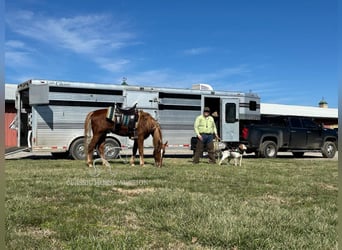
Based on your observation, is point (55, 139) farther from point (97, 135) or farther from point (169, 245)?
point (169, 245)

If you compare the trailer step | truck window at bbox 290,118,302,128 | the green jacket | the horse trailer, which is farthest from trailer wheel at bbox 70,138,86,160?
truck window at bbox 290,118,302,128

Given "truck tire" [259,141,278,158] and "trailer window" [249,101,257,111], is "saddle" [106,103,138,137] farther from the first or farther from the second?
"trailer window" [249,101,257,111]

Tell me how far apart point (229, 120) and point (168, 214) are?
519 inches

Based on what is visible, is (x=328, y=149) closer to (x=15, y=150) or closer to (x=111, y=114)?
(x=111, y=114)

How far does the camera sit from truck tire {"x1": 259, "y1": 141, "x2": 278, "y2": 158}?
56.4 feet

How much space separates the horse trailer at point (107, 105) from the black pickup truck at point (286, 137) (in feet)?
2.24

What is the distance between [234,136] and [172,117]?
117 inches

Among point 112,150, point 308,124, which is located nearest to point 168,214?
point 112,150

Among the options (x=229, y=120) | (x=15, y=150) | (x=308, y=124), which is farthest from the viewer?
(x=308, y=124)

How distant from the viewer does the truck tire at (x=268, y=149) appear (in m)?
17.2

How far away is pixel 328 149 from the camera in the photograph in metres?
19.0

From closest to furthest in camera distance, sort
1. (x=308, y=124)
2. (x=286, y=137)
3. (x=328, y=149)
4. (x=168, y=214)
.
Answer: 1. (x=168, y=214)
2. (x=286, y=137)
3. (x=308, y=124)
4. (x=328, y=149)

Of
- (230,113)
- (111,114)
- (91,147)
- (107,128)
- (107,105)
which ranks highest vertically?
(107,105)

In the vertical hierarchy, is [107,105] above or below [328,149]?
above
